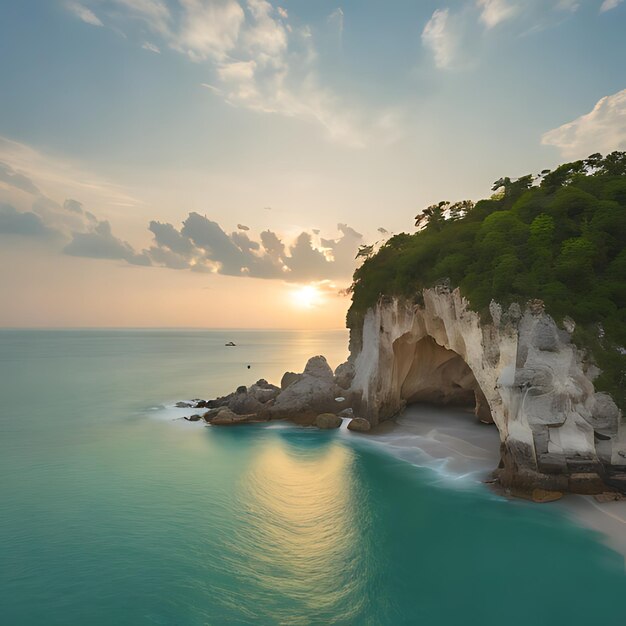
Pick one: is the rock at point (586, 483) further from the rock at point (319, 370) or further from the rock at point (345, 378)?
the rock at point (345, 378)

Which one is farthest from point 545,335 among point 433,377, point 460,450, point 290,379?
point 290,379

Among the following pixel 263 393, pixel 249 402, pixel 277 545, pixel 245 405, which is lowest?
pixel 277 545

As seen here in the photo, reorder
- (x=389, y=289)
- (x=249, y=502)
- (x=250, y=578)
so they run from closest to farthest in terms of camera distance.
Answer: (x=250, y=578)
(x=249, y=502)
(x=389, y=289)

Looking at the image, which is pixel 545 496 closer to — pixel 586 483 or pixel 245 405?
pixel 586 483

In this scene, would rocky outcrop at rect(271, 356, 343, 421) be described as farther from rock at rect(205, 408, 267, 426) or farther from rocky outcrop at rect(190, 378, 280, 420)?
rock at rect(205, 408, 267, 426)

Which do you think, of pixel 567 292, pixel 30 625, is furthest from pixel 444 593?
pixel 567 292

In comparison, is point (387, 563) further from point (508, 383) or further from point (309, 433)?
point (309, 433)
